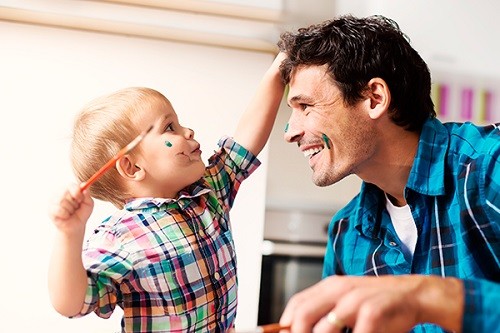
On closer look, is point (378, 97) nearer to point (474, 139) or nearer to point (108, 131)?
point (474, 139)

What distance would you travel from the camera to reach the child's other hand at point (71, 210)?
29.1 inches

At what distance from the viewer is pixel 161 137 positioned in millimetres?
943

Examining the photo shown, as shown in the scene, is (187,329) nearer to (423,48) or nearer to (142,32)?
(142,32)

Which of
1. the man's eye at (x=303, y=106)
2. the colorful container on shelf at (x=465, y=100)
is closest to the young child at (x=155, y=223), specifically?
the man's eye at (x=303, y=106)

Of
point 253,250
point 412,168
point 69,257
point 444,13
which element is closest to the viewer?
point 69,257

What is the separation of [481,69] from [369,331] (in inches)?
69.5

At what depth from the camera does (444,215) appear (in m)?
1.01

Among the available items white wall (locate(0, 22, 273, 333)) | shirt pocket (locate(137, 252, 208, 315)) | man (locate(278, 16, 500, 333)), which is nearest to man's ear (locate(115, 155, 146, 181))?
shirt pocket (locate(137, 252, 208, 315))

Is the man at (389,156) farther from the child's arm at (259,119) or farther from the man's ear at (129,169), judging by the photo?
the man's ear at (129,169)

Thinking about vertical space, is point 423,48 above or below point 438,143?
above

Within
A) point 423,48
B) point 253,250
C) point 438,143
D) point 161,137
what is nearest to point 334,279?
point 161,137

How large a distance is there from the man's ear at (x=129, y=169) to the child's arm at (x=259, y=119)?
0.60 feet

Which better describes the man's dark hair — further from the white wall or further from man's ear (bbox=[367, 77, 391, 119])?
the white wall

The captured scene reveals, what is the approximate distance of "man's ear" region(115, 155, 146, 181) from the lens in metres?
0.95
